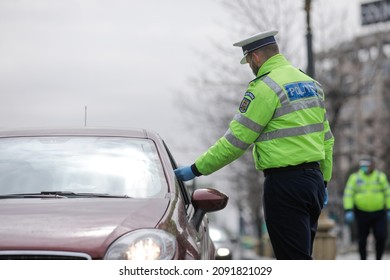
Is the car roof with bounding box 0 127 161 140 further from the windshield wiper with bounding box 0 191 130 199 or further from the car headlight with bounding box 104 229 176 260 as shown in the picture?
the car headlight with bounding box 104 229 176 260

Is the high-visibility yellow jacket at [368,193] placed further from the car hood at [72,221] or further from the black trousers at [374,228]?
Result: the car hood at [72,221]

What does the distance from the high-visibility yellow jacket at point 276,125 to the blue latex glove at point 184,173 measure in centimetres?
7

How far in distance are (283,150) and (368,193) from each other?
765cm

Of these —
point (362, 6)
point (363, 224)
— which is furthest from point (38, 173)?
point (362, 6)

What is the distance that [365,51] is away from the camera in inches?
1374

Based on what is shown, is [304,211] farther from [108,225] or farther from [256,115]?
[108,225]

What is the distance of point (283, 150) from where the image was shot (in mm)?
5895

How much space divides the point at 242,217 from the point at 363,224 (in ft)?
200

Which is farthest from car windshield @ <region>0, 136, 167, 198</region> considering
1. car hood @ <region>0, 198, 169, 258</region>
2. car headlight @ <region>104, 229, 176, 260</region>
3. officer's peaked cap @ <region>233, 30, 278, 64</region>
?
officer's peaked cap @ <region>233, 30, 278, 64</region>

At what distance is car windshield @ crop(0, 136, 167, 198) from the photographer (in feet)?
17.1

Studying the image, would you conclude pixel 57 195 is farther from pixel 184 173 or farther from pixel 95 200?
pixel 184 173

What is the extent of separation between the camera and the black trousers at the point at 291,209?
581 centimetres

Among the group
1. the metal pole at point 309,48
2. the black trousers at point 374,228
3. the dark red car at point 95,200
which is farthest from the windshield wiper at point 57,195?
the metal pole at point 309,48
